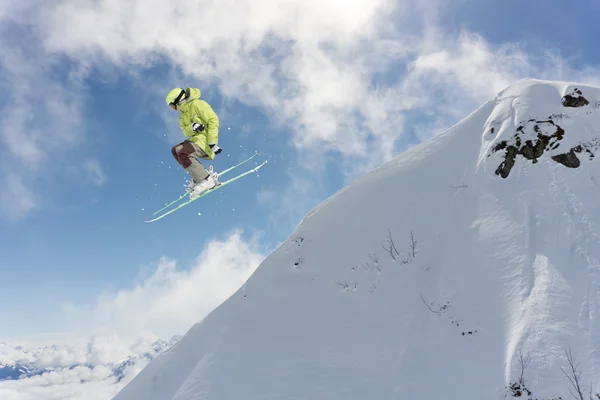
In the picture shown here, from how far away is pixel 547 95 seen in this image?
1722 centimetres

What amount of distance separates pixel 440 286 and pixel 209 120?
30.1ft

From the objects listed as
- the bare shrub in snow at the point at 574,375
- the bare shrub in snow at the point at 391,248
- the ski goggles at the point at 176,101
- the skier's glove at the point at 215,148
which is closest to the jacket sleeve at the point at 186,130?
the ski goggles at the point at 176,101

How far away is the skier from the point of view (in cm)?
1255

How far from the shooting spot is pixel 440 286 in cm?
1145

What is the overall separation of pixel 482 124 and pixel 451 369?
1323 centimetres

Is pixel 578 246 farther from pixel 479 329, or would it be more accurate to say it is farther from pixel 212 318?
pixel 212 318

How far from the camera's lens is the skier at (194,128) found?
12547 millimetres

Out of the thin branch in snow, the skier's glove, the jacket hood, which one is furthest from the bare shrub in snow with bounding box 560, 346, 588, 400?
the jacket hood

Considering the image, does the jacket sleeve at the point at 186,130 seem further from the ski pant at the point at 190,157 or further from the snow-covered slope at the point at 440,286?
the snow-covered slope at the point at 440,286

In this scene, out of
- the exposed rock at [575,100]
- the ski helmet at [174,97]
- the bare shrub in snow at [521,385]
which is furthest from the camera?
Result: the exposed rock at [575,100]

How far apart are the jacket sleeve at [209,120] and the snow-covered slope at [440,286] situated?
594cm

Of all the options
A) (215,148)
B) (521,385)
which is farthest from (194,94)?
(521,385)

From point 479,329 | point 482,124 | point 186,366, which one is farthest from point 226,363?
point 482,124

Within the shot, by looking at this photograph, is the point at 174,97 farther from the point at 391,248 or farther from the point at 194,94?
the point at 391,248
